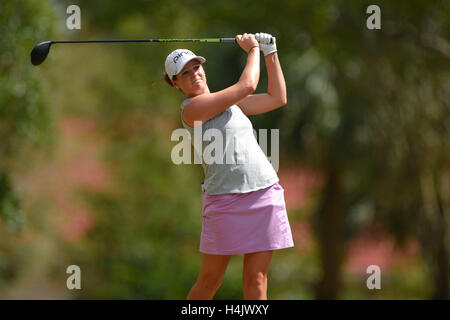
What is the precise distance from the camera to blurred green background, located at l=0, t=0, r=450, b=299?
23.8ft

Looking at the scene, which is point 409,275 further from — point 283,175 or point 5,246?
point 5,246

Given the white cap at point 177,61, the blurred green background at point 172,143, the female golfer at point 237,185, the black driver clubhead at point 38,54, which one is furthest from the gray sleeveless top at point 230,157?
the black driver clubhead at point 38,54

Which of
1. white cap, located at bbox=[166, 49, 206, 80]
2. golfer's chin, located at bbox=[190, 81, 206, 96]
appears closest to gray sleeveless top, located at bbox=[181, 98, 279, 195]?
golfer's chin, located at bbox=[190, 81, 206, 96]

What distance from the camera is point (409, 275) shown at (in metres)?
17.4

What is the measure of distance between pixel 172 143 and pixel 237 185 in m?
9.89

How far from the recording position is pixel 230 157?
10.5 feet

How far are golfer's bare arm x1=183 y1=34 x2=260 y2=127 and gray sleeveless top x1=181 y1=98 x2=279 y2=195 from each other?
76 millimetres

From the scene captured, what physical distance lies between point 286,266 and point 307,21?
8.72 meters

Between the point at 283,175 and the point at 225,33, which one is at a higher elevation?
the point at 225,33

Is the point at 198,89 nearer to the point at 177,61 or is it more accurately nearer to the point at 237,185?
the point at 177,61

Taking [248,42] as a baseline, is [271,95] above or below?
below

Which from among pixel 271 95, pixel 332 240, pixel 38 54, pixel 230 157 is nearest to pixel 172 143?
pixel 332 240

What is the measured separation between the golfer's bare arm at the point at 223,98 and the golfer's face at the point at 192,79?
0.10m
